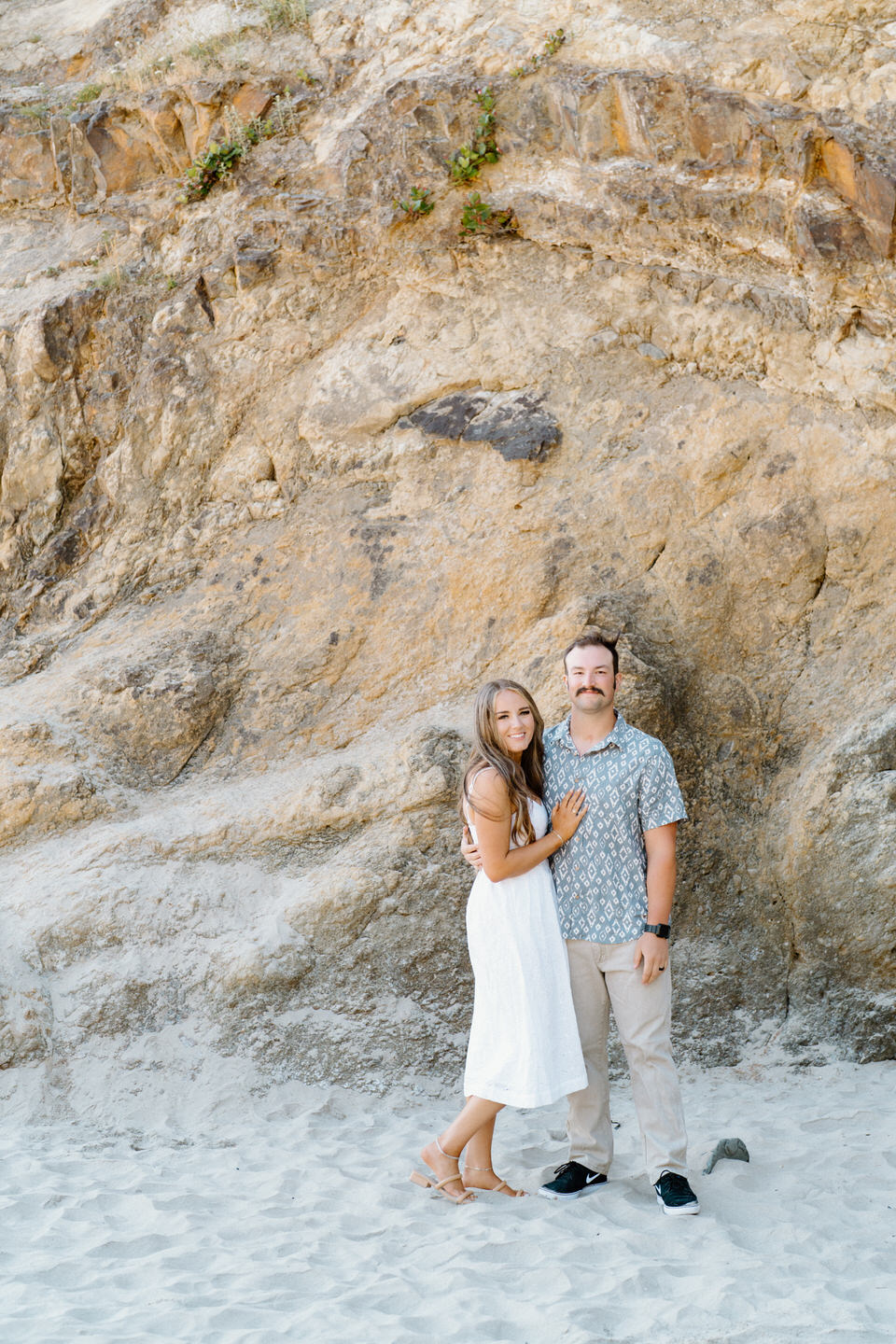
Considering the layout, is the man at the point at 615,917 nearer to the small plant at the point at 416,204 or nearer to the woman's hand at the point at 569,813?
the woman's hand at the point at 569,813

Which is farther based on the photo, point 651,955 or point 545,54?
point 545,54

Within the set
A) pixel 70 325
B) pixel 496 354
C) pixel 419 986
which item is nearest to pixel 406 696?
pixel 419 986

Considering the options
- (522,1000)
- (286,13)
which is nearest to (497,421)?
→ (286,13)

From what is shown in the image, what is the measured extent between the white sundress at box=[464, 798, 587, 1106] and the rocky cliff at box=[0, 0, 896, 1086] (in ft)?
4.65

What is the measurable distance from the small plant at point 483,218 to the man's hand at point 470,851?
13.8ft

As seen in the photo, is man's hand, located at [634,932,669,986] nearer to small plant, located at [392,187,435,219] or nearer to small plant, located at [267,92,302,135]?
small plant, located at [392,187,435,219]

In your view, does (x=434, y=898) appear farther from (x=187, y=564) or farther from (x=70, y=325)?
(x=70, y=325)

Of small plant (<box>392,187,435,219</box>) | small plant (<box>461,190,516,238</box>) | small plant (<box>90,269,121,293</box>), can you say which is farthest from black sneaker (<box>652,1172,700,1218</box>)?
small plant (<box>90,269,121,293</box>)

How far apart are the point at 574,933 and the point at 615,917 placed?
0.56 ft

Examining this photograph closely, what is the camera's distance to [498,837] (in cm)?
388

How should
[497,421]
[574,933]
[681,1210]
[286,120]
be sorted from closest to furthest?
[681,1210] → [574,933] → [497,421] → [286,120]

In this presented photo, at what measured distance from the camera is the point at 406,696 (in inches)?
244

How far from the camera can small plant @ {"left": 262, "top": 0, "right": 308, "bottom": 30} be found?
7633 millimetres

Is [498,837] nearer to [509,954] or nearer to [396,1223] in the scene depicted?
[509,954]
